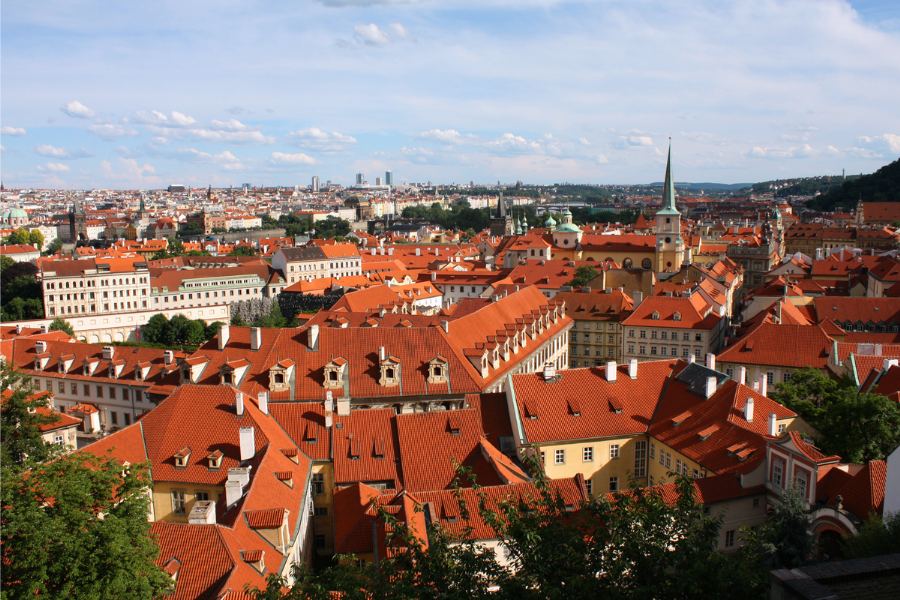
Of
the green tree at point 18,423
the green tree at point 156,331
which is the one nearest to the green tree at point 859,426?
the green tree at point 18,423

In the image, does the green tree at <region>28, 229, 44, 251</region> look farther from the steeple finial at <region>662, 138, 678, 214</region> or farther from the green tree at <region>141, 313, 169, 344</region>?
the steeple finial at <region>662, 138, 678, 214</region>

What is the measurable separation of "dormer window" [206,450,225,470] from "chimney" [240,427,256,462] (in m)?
1.05

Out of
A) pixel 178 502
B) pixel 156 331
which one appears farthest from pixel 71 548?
pixel 156 331

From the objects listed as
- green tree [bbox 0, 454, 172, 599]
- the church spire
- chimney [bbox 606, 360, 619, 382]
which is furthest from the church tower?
green tree [bbox 0, 454, 172, 599]

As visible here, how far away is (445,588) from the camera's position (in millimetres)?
13539

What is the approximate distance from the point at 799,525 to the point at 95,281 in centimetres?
10266

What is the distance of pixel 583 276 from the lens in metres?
91.3

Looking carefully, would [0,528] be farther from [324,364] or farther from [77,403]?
[77,403]

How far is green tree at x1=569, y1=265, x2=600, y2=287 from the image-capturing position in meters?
90.0

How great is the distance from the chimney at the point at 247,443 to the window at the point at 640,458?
17820mm

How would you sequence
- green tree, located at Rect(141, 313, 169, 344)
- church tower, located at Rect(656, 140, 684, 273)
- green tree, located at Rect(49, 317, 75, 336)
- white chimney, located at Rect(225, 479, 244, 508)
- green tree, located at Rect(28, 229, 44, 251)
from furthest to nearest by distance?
green tree, located at Rect(28, 229, 44, 251) < church tower, located at Rect(656, 140, 684, 273) < green tree, located at Rect(49, 317, 75, 336) < green tree, located at Rect(141, 313, 169, 344) < white chimney, located at Rect(225, 479, 244, 508)

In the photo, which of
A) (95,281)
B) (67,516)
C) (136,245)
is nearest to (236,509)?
(67,516)

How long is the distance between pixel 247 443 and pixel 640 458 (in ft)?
60.4

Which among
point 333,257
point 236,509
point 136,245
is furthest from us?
point 136,245
